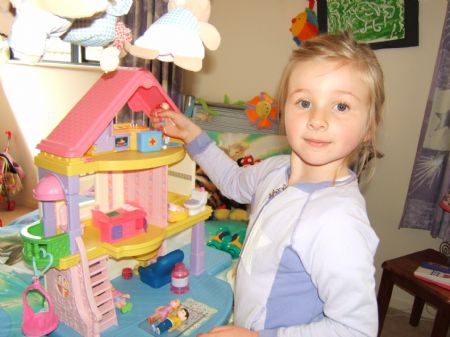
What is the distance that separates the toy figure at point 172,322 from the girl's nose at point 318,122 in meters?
0.66

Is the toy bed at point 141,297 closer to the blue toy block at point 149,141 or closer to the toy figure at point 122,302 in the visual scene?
the toy figure at point 122,302

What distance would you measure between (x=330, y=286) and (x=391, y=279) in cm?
123

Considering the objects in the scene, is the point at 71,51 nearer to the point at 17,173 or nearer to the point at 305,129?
the point at 17,173

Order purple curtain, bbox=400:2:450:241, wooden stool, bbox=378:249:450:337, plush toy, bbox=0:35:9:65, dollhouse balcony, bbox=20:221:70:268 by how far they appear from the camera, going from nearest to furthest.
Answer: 1. plush toy, bbox=0:35:9:65
2. dollhouse balcony, bbox=20:221:70:268
3. wooden stool, bbox=378:249:450:337
4. purple curtain, bbox=400:2:450:241

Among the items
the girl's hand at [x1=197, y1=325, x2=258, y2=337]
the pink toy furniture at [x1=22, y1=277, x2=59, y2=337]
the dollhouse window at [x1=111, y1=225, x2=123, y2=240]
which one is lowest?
the pink toy furniture at [x1=22, y1=277, x2=59, y2=337]

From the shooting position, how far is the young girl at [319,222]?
0.67 meters

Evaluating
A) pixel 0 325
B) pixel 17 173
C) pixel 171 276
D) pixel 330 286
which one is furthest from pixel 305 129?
pixel 17 173

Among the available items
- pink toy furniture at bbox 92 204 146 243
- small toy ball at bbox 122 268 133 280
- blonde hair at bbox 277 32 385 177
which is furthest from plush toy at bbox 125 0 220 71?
small toy ball at bbox 122 268 133 280

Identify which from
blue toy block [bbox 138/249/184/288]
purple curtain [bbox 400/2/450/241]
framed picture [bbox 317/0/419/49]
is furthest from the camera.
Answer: framed picture [bbox 317/0/419/49]

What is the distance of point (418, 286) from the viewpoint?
1.59m

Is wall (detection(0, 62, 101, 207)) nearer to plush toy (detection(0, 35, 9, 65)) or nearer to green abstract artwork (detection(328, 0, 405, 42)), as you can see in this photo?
green abstract artwork (detection(328, 0, 405, 42))

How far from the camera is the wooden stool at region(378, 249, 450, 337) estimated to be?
1.51 metres

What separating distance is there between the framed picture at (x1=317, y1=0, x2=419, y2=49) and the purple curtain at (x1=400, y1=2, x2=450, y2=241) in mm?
175

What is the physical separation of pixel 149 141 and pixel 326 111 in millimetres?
553
